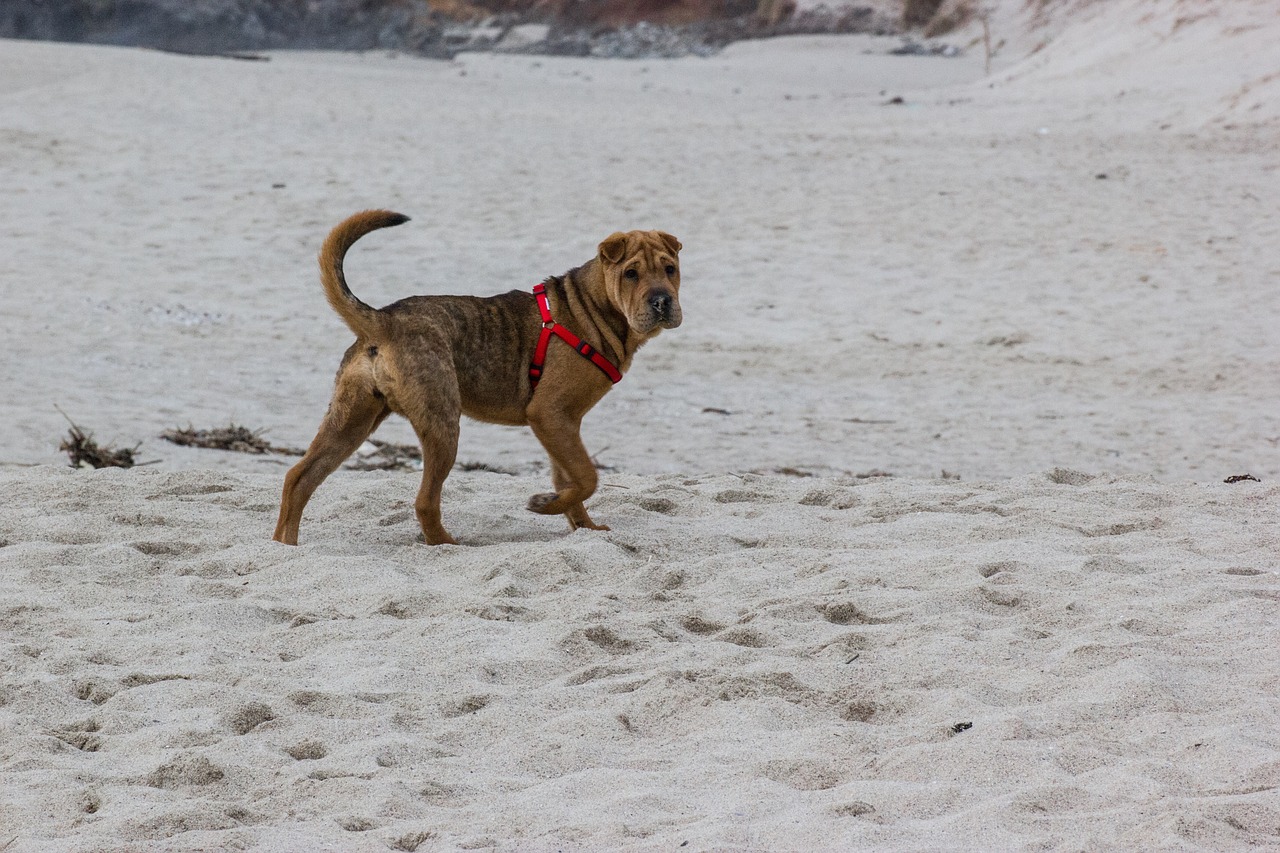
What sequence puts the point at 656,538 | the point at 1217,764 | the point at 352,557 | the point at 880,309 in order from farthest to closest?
the point at 880,309 < the point at 656,538 < the point at 352,557 < the point at 1217,764

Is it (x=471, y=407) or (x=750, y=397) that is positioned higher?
(x=471, y=407)

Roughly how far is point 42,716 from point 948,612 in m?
2.99

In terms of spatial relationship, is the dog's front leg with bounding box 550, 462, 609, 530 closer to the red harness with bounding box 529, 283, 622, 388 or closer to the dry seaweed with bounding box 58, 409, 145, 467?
the red harness with bounding box 529, 283, 622, 388

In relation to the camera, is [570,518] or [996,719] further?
[570,518]

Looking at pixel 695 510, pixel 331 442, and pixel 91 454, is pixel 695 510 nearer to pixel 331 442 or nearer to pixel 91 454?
pixel 331 442

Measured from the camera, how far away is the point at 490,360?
6172 millimetres

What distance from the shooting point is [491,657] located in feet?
15.0

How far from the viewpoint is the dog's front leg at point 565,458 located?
6.15 meters

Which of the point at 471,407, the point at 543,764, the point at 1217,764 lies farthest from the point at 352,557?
the point at 1217,764

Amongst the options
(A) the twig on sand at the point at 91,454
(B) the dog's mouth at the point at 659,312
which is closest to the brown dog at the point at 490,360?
(B) the dog's mouth at the point at 659,312

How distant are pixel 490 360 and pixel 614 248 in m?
0.74

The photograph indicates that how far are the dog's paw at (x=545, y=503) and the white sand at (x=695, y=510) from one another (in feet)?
0.92

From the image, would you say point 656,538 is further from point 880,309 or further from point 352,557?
point 880,309

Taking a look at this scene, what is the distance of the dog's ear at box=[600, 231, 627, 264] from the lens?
6238mm
